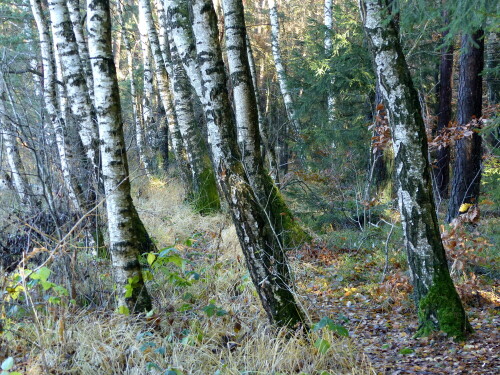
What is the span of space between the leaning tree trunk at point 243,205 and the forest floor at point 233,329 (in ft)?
0.90

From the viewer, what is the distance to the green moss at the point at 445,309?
4.68 metres

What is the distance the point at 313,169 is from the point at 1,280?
9.35 m

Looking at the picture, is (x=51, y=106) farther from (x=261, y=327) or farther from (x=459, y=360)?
(x=459, y=360)

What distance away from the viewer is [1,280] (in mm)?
4242

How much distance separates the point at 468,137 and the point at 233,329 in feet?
22.0

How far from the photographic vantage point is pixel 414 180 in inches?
179

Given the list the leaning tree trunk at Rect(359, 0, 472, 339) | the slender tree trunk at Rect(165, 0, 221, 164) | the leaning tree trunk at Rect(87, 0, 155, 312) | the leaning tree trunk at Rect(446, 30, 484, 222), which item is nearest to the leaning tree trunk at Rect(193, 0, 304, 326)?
the leaning tree trunk at Rect(87, 0, 155, 312)

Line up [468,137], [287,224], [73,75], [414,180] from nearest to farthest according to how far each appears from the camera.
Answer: [414,180] → [73,75] → [287,224] → [468,137]

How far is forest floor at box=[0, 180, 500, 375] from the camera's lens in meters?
3.88

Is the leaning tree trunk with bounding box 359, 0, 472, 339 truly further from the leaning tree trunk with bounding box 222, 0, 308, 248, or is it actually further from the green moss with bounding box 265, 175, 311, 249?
the green moss with bounding box 265, 175, 311, 249

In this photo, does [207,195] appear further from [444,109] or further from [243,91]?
[444,109]

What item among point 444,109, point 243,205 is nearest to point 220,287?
point 243,205

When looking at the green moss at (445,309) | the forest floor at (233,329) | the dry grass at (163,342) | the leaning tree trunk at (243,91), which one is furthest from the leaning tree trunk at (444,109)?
the dry grass at (163,342)

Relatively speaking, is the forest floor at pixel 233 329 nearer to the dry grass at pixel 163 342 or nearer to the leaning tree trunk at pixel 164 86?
the dry grass at pixel 163 342
